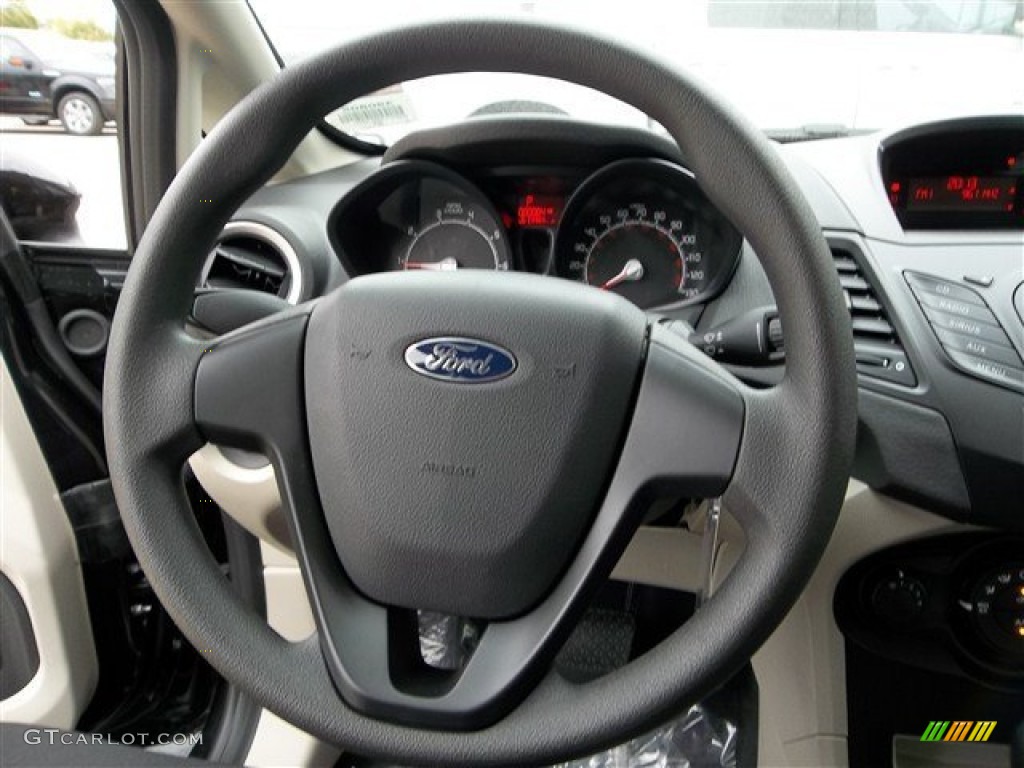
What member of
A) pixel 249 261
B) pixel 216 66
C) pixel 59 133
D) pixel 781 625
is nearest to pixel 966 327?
pixel 781 625

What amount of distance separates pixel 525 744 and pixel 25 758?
52 centimetres

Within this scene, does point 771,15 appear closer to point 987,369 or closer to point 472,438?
point 987,369

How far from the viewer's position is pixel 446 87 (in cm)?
132

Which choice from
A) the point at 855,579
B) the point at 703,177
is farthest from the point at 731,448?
the point at 855,579

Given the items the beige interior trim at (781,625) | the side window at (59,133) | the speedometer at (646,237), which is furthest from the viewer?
the side window at (59,133)

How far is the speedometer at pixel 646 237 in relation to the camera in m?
1.24

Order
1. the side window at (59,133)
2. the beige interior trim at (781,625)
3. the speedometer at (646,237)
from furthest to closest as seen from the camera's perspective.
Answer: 1. the side window at (59,133)
2. the speedometer at (646,237)
3. the beige interior trim at (781,625)

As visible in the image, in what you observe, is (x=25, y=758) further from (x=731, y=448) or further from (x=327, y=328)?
(x=731, y=448)

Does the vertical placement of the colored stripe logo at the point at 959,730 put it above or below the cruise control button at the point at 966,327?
below

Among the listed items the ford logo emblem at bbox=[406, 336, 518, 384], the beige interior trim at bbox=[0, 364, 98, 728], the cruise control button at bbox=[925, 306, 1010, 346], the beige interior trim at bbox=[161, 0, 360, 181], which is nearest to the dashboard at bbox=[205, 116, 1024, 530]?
the cruise control button at bbox=[925, 306, 1010, 346]

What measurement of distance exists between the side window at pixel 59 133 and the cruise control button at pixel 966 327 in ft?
4.03

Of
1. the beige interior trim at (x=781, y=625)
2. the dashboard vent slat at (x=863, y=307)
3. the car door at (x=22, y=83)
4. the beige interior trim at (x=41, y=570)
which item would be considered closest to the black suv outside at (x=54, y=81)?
the car door at (x=22, y=83)

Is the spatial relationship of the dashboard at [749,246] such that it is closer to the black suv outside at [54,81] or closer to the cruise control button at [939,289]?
the cruise control button at [939,289]

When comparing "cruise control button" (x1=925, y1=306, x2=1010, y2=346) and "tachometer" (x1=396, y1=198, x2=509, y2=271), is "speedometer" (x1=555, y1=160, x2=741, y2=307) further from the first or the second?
"cruise control button" (x1=925, y1=306, x2=1010, y2=346)
